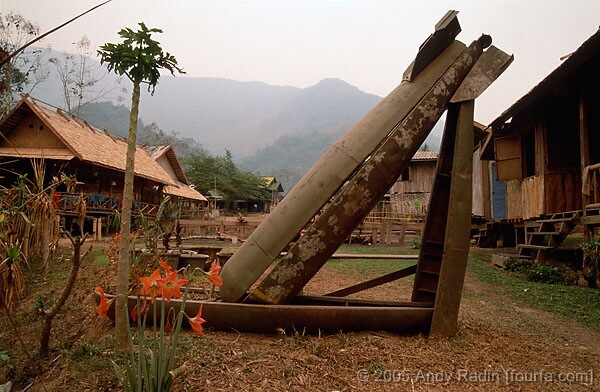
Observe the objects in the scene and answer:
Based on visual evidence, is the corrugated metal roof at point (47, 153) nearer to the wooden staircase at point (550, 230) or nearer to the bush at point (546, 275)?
the bush at point (546, 275)

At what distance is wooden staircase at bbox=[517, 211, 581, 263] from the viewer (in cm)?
861

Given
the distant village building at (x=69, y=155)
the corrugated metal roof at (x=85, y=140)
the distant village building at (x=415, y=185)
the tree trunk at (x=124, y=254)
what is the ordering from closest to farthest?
1. the tree trunk at (x=124, y=254)
2. the distant village building at (x=69, y=155)
3. the corrugated metal roof at (x=85, y=140)
4. the distant village building at (x=415, y=185)

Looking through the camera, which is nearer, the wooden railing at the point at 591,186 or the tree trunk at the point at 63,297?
the tree trunk at the point at 63,297

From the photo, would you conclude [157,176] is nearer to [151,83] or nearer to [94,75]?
[94,75]

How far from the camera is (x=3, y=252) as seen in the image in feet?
14.7

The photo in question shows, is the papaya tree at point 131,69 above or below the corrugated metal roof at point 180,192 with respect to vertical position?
below

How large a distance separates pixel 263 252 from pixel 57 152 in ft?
58.6

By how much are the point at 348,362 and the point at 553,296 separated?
5983mm

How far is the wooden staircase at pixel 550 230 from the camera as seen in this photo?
8.61 metres

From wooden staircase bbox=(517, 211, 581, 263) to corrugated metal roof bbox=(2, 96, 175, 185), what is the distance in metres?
17.8

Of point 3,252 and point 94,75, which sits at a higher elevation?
point 94,75

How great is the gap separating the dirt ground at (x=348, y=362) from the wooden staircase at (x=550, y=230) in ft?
16.2

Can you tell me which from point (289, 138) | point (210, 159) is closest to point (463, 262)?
point (210, 159)

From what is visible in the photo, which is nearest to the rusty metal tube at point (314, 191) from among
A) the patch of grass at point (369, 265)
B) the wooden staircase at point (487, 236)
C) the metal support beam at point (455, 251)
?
the metal support beam at point (455, 251)
